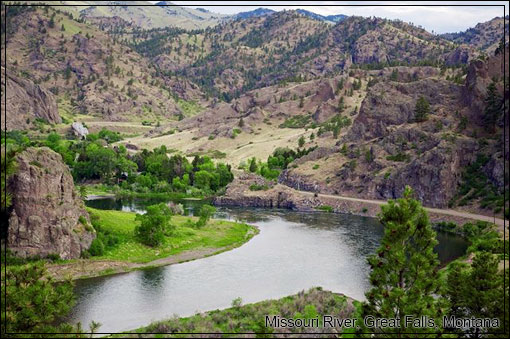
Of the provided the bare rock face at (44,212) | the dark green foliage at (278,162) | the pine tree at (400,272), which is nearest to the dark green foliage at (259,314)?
the pine tree at (400,272)

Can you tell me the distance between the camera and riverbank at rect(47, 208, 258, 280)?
266ft

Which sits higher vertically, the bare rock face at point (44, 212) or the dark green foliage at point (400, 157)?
the dark green foliage at point (400, 157)

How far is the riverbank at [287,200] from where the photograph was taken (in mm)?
144000

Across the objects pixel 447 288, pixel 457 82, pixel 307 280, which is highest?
pixel 457 82

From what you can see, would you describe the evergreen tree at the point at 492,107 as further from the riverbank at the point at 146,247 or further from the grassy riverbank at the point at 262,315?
the grassy riverbank at the point at 262,315

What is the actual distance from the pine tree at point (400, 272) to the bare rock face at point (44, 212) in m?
54.1

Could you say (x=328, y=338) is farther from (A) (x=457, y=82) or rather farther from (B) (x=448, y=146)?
(A) (x=457, y=82)

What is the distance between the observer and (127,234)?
95.7 meters

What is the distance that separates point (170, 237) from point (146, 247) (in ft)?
25.1

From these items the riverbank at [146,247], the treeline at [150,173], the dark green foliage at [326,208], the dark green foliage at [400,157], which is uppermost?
the dark green foliage at [400,157]

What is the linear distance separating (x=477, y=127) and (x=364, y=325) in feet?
400

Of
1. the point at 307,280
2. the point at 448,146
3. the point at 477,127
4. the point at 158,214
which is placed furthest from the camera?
the point at 477,127

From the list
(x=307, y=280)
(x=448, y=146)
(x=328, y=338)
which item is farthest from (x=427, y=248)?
(x=448, y=146)

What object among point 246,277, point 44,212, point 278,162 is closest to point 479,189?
point 246,277
